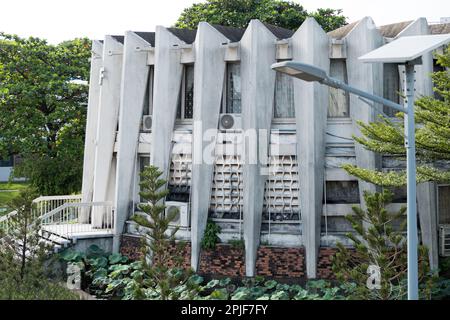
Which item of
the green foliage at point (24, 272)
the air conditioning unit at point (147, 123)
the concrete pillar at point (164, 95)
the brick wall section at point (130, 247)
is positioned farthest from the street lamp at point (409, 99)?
the brick wall section at point (130, 247)

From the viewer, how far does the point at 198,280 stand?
17609mm

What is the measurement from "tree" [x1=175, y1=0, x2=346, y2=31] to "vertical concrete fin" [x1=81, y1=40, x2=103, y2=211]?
1406 cm

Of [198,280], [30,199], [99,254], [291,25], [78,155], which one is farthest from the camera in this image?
[291,25]

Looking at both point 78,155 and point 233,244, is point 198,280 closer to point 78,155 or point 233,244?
point 233,244

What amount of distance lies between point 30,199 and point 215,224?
5620mm

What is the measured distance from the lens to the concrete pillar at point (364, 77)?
A: 1753cm

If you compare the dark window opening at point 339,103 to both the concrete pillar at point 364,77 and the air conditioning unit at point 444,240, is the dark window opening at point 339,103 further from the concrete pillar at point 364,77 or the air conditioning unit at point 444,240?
the air conditioning unit at point 444,240

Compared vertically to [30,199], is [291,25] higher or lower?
higher

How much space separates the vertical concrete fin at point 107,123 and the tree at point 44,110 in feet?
22.8

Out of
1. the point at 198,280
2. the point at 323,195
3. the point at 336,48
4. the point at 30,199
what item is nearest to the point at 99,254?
the point at 198,280

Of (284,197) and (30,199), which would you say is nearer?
(30,199)

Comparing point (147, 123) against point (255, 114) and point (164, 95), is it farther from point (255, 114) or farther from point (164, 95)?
point (255, 114)

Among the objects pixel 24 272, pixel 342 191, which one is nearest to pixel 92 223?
pixel 24 272
